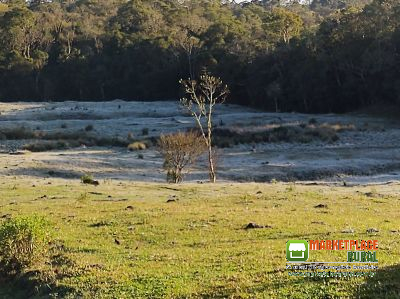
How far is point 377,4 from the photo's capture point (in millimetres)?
66812

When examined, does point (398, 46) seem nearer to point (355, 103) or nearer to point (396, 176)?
point (355, 103)

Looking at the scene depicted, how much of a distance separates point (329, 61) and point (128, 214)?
181 feet

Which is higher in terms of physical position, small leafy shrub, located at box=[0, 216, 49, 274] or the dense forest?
the dense forest

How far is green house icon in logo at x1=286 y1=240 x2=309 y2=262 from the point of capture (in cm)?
957

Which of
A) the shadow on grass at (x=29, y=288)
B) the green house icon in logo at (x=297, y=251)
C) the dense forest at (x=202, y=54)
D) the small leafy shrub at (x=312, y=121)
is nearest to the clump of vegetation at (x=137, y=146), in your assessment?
the small leafy shrub at (x=312, y=121)

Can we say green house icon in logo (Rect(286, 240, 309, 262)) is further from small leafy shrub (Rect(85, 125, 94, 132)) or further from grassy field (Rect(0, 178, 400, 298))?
→ small leafy shrub (Rect(85, 125, 94, 132))

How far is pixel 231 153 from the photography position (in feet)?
147

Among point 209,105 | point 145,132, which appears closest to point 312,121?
point 209,105

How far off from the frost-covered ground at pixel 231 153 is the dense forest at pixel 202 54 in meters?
6.37

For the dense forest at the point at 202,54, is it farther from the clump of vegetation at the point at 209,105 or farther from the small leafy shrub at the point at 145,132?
the small leafy shrub at the point at 145,132

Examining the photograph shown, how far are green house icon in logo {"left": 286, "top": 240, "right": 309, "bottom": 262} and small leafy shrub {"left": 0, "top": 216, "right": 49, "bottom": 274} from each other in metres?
4.75

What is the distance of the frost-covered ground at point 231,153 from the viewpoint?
35062 millimetres

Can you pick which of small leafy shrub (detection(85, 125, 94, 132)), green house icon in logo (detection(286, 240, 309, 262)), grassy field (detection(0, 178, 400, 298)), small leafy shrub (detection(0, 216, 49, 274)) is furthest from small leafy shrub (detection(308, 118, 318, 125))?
small leafy shrub (detection(0, 216, 49, 274))

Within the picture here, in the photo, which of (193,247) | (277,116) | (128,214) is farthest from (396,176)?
(277,116)
